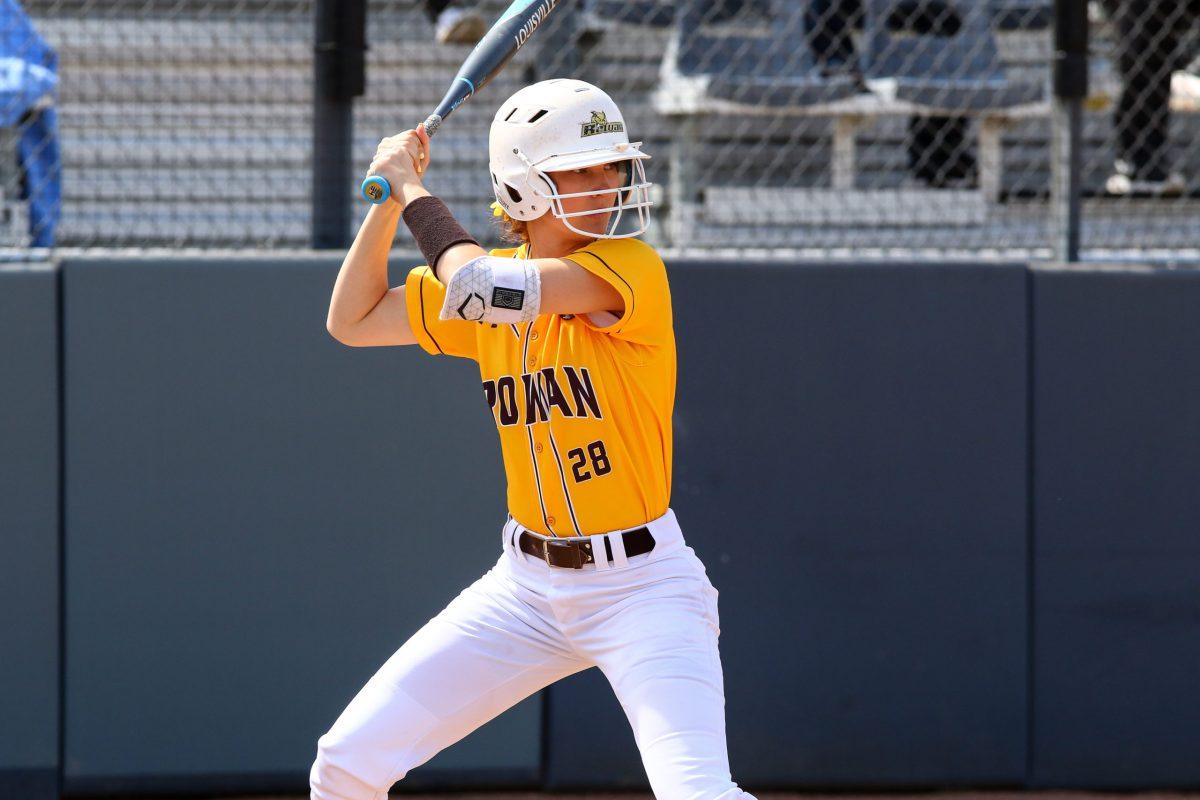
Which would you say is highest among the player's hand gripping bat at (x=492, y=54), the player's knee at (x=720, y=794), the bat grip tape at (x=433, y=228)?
the player's hand gripping bat at (x=492, y=54)

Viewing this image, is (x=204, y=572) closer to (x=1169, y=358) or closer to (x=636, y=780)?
(x=636, y=780)

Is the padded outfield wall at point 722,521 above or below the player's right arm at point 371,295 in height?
below

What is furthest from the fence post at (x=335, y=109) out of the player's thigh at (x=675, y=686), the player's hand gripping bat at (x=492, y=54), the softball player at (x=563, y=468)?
the player's thigh at (x=675, y=686)

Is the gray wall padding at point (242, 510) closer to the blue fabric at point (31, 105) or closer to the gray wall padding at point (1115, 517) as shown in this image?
the blue fabric at point (31, 105)

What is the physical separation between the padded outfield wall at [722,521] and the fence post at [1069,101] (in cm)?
39

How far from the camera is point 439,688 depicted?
2963 millimetres

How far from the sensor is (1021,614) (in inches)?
173

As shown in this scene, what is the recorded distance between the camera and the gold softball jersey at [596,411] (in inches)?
115

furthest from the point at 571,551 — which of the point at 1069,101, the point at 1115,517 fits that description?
the point at 1069,101

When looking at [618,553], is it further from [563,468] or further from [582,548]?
[563,468]

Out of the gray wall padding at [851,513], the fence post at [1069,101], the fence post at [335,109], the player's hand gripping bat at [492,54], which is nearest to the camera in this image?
the player's hand gripping bat at [492,54]

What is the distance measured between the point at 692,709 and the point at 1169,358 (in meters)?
2.42

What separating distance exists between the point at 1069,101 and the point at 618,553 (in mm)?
2616

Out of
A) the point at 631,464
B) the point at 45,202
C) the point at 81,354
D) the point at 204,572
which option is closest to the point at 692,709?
the point at 631,464
